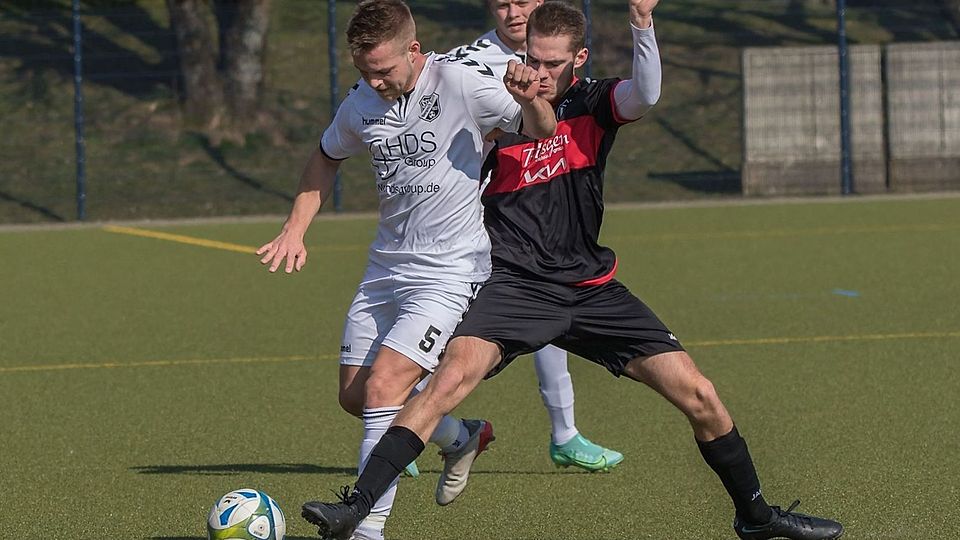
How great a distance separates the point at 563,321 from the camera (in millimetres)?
5293

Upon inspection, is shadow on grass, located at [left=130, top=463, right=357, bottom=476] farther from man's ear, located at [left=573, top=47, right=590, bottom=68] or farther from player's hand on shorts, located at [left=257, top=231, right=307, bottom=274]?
man's ear, located at [left=573, top=47, right=590, bottom=68]

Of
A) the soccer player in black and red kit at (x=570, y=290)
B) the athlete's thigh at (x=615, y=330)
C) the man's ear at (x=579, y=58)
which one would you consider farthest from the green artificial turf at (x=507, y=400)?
the man's ear at (x=579, y=58)

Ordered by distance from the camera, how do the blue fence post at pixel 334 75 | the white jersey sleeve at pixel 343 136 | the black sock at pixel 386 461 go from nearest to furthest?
the black sock at pixel 386 461 → the white jersey sleeve at pixel 343 136 → the blue fence post at pixel 334 75

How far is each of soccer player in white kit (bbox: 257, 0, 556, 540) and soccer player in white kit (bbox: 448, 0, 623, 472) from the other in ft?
3.45

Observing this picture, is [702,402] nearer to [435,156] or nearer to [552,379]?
[435,156]

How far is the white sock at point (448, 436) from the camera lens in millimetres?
5848

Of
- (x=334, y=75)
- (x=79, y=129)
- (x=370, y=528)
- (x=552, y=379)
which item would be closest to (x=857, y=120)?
(x=334, y=75)

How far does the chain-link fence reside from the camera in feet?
63.2

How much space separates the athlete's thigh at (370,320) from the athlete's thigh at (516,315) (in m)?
0.28

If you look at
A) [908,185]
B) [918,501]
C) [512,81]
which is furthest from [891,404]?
[908,185]

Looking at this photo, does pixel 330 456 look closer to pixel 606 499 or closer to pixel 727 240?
pixel 606 499

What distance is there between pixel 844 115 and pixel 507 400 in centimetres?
1198

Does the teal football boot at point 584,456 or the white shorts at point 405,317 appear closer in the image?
the white shorts at point 405,317

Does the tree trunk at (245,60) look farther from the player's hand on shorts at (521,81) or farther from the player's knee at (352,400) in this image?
the player's hand on shorts at (521,81)
